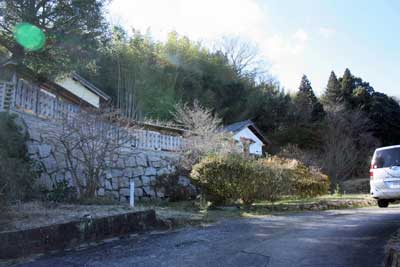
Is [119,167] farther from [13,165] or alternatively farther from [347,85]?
[347,85]

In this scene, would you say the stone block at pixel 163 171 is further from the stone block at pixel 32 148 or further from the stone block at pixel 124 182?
the stone block at pixel 32 148

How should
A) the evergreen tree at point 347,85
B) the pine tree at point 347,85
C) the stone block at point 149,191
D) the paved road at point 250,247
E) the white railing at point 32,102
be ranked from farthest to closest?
1. the pine tree at point 347,85
2. the evergreen tree at point 347,85
3. the stone block at point 149,191
4. the white railing at point 32,102
5. the paved road at point 250,247

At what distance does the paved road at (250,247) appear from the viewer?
466 cm

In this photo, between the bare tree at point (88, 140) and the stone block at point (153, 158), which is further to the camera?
the stone block at point (153, 158)

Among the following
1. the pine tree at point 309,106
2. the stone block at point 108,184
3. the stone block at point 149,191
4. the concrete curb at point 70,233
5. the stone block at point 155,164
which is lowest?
the concrete curb at point 70,233

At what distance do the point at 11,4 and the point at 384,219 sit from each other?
10.1 metres

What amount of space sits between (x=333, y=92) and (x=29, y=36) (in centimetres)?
3421

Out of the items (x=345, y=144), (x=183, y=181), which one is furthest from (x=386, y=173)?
(x=345, y=144)

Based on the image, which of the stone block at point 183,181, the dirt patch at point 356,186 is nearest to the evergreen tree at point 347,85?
the dirt patch at point 356,186

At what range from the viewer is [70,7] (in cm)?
909

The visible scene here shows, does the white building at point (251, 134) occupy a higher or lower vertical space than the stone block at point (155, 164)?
higher

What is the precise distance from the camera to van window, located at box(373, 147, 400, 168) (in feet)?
32.3

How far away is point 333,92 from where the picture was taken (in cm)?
3809

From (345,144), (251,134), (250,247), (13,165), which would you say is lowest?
(250,247)
